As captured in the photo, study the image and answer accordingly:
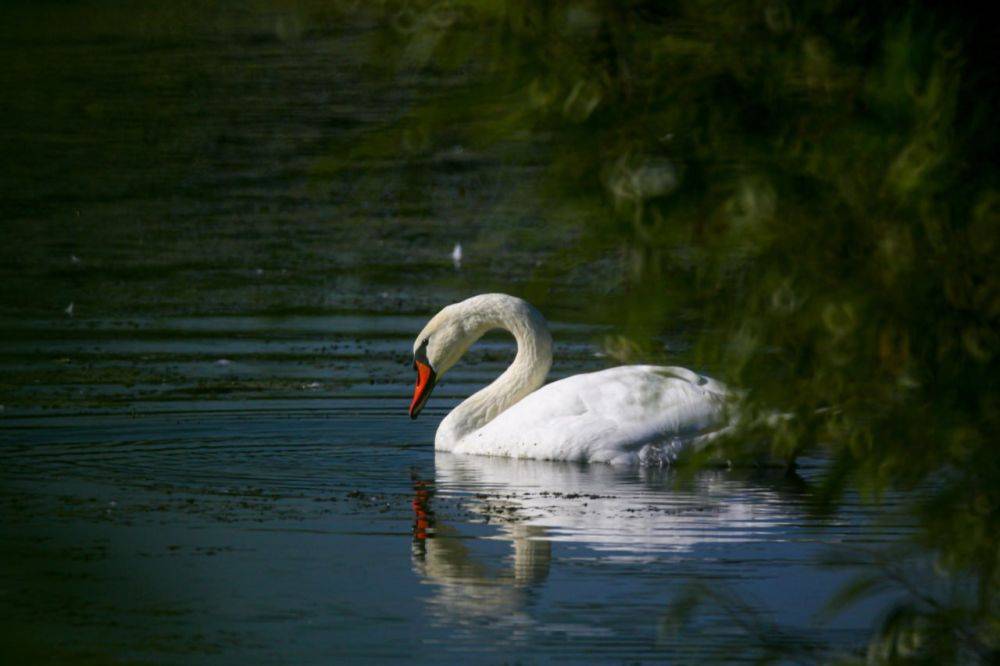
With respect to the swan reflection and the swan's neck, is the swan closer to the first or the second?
the swan's neck

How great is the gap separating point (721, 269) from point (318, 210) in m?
16.6

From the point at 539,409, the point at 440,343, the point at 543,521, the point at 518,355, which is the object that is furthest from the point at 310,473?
the point at 518,355

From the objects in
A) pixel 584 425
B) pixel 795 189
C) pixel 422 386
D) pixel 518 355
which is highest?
pixel 795 189

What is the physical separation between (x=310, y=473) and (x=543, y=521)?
1413 mm

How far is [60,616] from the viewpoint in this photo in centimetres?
248

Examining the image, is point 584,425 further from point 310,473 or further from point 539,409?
point 310,473

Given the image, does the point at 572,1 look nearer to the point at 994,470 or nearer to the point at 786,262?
the point at 786,262

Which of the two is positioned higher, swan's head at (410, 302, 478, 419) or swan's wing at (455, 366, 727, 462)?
swan's head at (410, 302, 478, 419)

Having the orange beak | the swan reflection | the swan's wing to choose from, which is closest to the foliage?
the swan reflection

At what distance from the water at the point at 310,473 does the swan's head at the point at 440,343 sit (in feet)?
1.11

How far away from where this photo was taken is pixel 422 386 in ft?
31.1

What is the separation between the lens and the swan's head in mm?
9609

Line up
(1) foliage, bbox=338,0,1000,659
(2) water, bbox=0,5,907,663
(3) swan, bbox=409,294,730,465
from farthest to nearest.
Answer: (3) swan, bbox=409,294,730,465 → (2) water, bbox=0,5,907,663 → (1) foliage, bbox=338,0,1000,659

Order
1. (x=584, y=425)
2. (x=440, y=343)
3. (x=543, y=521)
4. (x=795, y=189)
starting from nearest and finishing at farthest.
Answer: (x=795, y=189)
(x=543, y=521)
(x=584, y=425)
(x=440, y=343)
